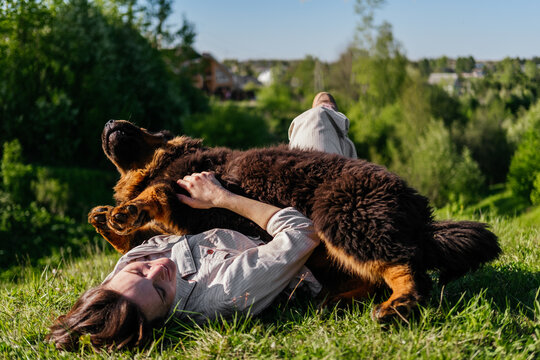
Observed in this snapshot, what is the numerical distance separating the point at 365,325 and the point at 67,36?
54.3ft

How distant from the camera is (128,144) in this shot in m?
3.27

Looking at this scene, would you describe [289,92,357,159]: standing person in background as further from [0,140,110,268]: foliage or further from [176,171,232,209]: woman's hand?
[0,140,110,268]: foliage

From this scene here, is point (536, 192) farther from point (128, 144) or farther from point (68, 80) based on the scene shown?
point (128, 144)

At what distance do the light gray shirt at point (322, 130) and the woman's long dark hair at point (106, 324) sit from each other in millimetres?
1733

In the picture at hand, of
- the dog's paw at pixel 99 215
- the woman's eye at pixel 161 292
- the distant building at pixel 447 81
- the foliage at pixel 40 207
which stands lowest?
the foliage at pixel 40 207

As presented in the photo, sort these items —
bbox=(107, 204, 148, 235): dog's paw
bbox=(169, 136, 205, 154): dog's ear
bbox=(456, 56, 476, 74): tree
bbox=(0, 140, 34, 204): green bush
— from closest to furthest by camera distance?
bbox=(107, 204, 148, 235): dog's paw → bbox=(169, 136, 205, 154): dog's ear → bbox=(0, 140, 34, 204): green bush → bbox=(456, 56, 476, 74): tree

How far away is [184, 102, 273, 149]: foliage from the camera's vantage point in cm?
2314

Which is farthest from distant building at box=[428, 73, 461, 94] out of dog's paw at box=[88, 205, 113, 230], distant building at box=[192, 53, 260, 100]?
dog's paw at box=[88, 205, 113, 230]

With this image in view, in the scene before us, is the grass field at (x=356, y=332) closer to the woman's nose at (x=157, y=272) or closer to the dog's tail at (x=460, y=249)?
the dog's tail at (x=460, y=249)

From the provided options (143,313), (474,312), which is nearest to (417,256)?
(474,312)

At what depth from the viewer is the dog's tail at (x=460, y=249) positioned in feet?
7.82

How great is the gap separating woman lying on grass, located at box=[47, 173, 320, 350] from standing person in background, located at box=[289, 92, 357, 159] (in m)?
0.97

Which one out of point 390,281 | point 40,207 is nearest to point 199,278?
point 390,281

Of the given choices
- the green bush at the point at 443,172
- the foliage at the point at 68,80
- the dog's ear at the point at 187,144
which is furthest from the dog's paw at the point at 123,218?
the green bush at the point at 443,172
